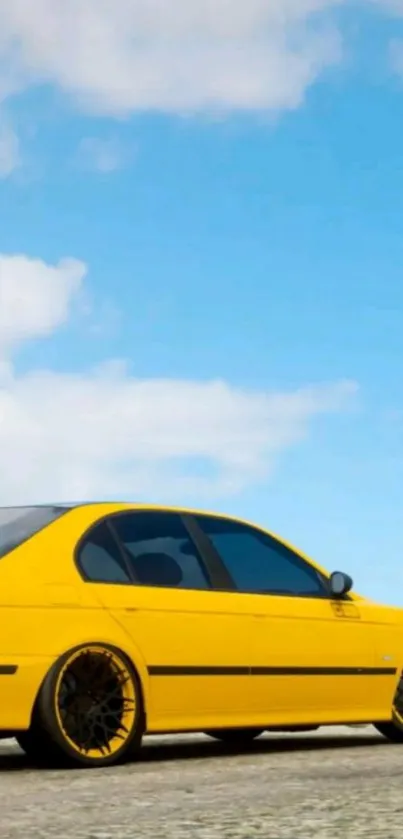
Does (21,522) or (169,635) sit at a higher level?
(21,522)

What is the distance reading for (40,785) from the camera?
287 inches

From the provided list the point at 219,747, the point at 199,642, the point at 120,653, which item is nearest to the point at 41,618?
the point at 120,653

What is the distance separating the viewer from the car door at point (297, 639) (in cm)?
944

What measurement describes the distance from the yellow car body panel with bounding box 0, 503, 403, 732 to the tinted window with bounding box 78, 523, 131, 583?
0.18 ft

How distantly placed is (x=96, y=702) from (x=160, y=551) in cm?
112

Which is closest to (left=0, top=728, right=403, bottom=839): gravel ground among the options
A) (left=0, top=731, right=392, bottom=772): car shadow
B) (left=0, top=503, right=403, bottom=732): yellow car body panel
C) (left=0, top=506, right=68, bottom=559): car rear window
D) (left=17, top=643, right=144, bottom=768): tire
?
(left=0, top=731, right=392, bottom=772): car shadow

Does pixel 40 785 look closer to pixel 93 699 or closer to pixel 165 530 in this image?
pixel 93 699

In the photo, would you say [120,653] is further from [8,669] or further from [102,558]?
[8,669]

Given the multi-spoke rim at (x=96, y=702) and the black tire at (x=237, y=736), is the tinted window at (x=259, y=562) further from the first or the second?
the multi-spoke rim at (x=96, y=702)

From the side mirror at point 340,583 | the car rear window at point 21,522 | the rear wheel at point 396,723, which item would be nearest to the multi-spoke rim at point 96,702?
the car rear window at point 21,522

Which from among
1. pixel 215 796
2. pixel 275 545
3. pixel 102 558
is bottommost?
pixel 215 796

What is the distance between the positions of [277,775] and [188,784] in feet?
2.14

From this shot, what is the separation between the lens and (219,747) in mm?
10117

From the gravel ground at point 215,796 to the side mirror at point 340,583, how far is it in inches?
37.7
